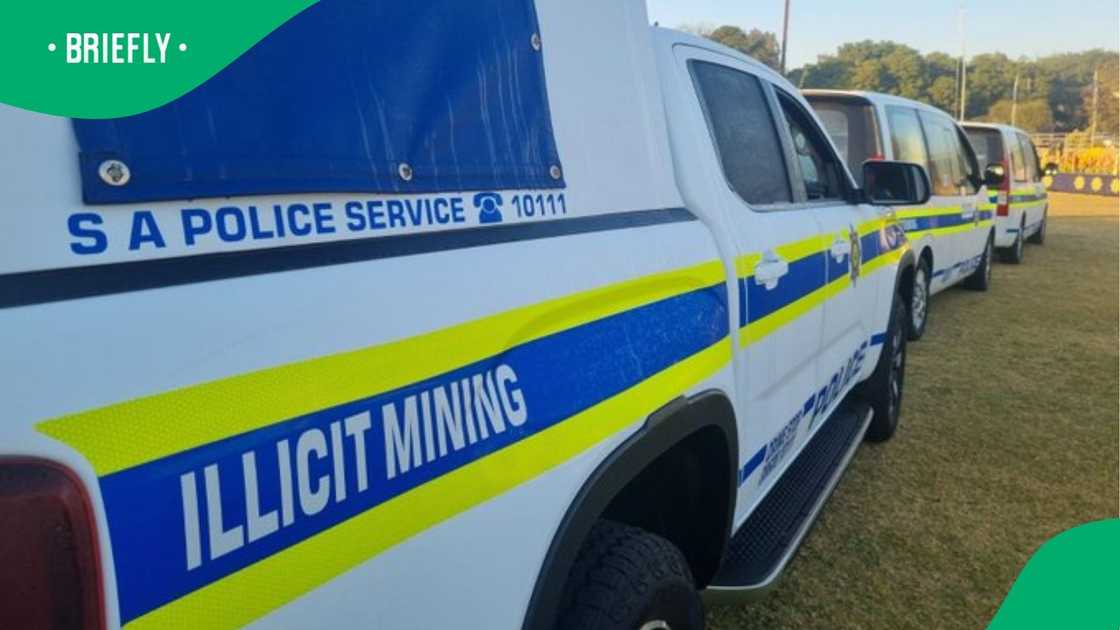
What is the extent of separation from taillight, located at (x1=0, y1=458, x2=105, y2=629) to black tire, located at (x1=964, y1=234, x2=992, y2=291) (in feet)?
33.8

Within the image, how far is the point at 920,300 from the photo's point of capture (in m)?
7.24

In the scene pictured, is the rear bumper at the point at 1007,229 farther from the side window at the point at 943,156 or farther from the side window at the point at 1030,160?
the side window at the point at 943,156

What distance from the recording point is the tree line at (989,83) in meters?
70.6

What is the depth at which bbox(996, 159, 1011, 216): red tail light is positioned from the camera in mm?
10664

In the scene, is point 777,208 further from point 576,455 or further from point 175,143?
point 175,143

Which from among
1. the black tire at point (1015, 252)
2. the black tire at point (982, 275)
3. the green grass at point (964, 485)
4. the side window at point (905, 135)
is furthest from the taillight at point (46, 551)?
the black tire at point (1015, 252)

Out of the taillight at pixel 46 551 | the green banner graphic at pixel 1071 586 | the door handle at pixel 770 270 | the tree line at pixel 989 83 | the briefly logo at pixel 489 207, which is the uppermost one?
the tree line at pixel 989 83

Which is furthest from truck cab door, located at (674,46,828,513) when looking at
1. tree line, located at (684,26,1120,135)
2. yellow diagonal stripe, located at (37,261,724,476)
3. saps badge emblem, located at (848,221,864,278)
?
tree line, located at (684,26,1120,135)

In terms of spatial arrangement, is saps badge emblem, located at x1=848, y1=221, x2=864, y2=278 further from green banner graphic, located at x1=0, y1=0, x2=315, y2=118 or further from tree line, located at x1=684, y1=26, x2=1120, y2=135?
tree line, located at x1=684, y1=26, x2=1120, y2=135

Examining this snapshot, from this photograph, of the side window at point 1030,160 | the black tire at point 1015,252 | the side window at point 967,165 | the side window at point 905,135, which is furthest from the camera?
the side window at point 1030,160

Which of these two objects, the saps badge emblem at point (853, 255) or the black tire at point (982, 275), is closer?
the saps badge emblem at point (853, 255)

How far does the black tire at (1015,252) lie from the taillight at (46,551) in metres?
13.4

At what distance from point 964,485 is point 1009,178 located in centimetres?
791

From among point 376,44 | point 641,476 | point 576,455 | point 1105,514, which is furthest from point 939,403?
point 376,44
